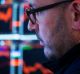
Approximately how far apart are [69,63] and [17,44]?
0.95 m

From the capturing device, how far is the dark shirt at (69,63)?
2.77ft

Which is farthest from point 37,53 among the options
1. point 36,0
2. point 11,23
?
point 36,0

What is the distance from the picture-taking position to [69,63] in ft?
3.09

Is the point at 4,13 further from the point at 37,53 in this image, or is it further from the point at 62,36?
the point at 62,36

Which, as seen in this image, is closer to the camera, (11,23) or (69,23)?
(69,23)

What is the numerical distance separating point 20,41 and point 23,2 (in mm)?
253

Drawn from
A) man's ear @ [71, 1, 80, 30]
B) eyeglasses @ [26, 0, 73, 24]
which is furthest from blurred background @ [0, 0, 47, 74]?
man's ear @ [71, 1, 80, 30]

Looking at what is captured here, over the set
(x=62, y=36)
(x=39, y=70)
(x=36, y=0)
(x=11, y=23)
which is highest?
(x=36, y=0)

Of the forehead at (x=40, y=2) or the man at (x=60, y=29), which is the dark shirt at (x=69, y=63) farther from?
the forehead at (x=40, y=2)

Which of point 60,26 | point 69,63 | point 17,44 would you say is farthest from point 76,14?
point 17,44

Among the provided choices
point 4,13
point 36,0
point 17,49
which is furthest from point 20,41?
point 36,0

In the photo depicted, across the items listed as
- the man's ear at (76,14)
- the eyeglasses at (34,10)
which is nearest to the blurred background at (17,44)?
the eyeglasses at (34,10)

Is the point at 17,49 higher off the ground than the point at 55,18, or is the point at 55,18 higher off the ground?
the point at 55,18

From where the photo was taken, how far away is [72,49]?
3.17ft
